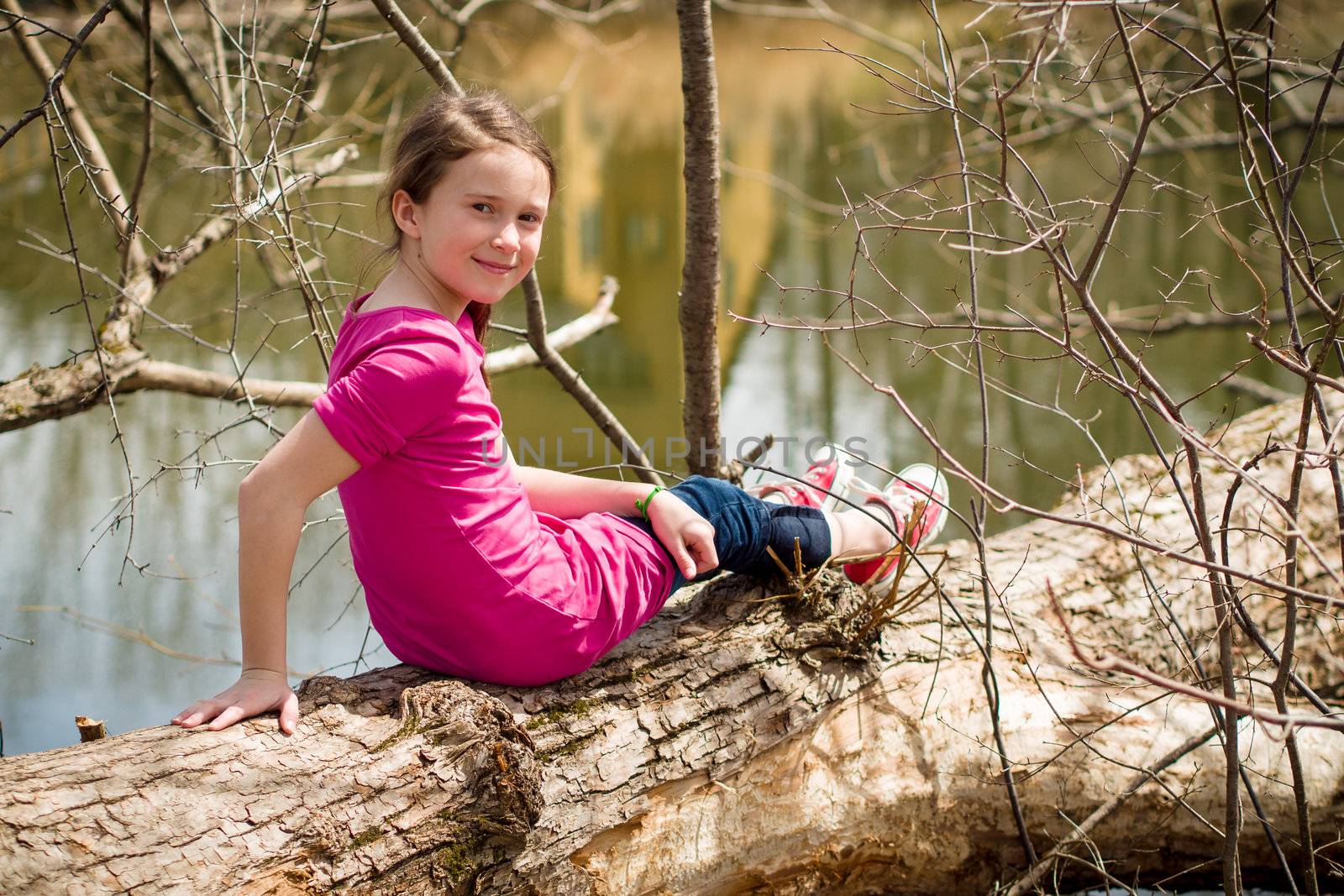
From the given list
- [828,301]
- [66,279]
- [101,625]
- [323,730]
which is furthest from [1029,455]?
[66,279]

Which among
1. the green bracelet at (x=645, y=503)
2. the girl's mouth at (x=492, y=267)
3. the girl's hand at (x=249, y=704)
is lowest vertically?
the girl's hand at (x=249, y=704)

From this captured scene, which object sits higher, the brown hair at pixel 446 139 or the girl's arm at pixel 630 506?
the brown hair at pixel 446 139

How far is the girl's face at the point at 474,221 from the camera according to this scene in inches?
54.4

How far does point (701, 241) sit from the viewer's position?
A: 6.28 feet

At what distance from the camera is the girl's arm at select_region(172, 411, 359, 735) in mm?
1218

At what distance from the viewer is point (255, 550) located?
1223 millimetres

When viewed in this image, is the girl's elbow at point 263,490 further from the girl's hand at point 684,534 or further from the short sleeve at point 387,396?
the girl's hand at point 684,534

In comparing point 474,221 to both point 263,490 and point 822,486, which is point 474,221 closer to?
point 263,490

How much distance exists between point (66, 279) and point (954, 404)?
12.8ft

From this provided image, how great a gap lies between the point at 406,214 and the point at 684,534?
56 centimetres

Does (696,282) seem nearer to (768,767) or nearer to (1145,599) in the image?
(768,767)

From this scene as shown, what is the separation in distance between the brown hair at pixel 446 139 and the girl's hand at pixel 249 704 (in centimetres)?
57

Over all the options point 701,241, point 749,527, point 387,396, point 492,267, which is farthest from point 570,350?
point 387,396

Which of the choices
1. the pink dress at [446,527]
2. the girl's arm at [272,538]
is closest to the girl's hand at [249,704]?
the girl's arm at [272,538]
